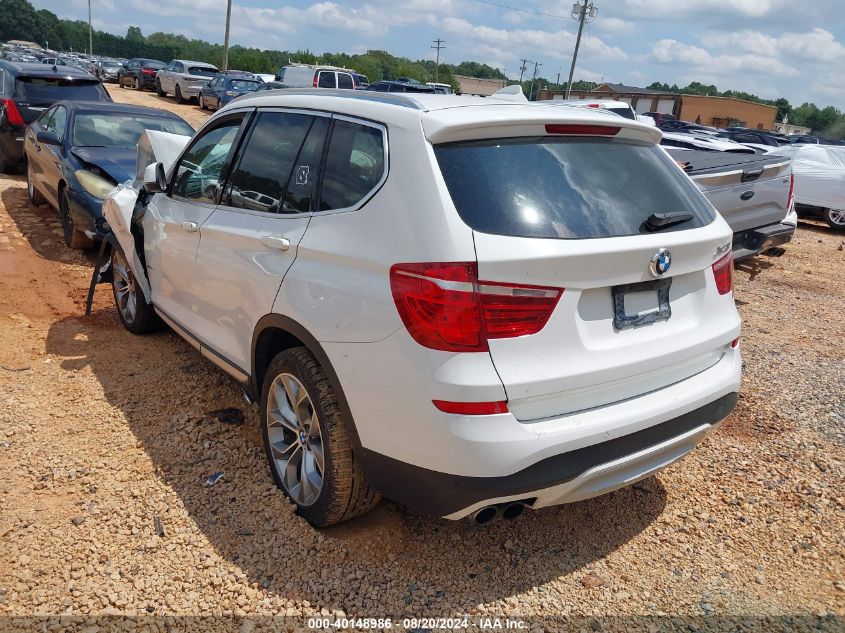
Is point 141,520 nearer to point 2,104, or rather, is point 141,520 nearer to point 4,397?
point 4,397

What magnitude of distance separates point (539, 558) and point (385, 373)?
1206 mm

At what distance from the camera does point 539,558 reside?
294 centimetres

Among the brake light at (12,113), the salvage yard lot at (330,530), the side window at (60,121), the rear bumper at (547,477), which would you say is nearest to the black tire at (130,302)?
the salvage yard lot at (330,530)

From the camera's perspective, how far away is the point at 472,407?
224 cm

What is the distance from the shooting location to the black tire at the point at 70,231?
726 cm

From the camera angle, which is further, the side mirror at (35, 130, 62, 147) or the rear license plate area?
the side mirror at (35, 130, 62, 147)

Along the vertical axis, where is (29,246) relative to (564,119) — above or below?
below

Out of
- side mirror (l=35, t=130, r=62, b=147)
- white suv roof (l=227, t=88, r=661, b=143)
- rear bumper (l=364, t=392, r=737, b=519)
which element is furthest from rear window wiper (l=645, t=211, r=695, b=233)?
side mirror (l=35, t=130, r=62, b=147)

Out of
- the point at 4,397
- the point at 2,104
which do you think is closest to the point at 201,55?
the point at 2,104

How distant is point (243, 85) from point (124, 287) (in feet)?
72.3

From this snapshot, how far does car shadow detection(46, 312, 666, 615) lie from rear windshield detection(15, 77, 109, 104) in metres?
9.48

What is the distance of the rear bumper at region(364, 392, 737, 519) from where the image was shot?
2.33 meters

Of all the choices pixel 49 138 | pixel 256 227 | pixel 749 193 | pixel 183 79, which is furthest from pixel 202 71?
pixel 256 227

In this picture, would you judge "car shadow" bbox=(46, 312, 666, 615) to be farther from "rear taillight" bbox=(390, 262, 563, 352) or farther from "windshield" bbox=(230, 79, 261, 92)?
"windshield" bbox=(230, 79, 261, 92)
